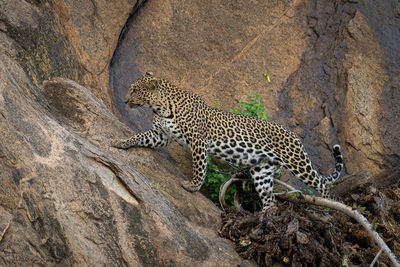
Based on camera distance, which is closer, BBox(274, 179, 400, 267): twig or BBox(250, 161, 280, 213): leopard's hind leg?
BBox(274, 179, 400, 267): twig

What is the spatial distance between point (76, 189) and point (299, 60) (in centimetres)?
816

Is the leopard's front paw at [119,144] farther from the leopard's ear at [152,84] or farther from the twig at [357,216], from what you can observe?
the twig at [357,216]

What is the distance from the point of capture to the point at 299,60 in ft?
42.9

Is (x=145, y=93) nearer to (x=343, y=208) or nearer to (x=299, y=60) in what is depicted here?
(x=343, y=208)

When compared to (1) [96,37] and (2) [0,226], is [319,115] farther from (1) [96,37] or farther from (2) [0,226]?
(2) [0,226]

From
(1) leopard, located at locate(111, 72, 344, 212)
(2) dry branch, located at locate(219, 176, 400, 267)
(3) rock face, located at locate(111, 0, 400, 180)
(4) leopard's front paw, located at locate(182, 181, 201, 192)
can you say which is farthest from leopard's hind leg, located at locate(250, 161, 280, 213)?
(3) rock face, located at locate(111, 0, 400, 180)

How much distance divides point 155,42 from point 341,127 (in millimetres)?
4926

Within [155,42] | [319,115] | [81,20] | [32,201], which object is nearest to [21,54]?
[81,20]

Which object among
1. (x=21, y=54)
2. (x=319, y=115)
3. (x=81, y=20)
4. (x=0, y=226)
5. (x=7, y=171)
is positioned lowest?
(x=0, y=226)

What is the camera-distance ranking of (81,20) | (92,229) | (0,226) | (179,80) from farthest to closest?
(179,80) → (81,20) → (92,229) → (0,226)

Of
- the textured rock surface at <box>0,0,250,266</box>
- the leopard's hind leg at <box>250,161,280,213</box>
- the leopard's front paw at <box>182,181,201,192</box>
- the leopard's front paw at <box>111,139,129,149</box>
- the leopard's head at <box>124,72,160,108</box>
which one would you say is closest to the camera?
the textured rock surface at <box>0,0,250,266</box>

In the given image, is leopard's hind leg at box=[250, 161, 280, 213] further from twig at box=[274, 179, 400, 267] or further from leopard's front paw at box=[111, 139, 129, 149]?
leopard's front paw at box=[111, 139, 129, 149]

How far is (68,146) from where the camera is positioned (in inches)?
263

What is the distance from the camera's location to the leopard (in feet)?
29.8
